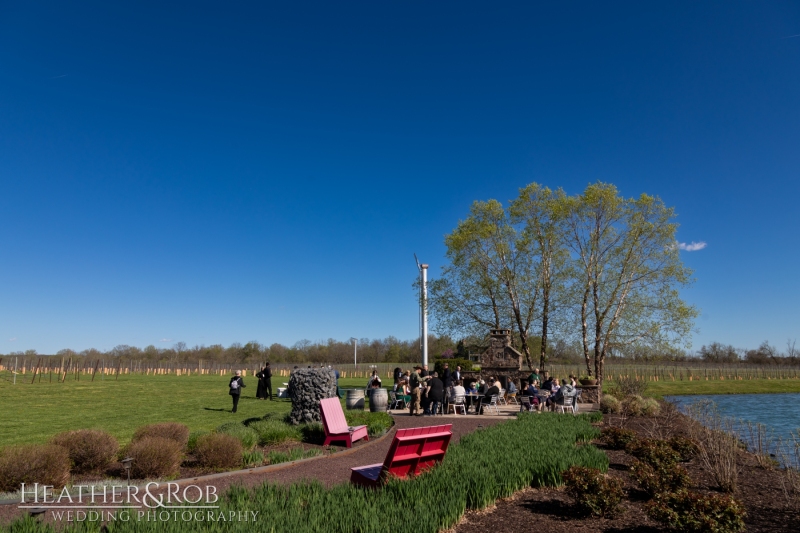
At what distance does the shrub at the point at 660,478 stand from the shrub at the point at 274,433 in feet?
20.3

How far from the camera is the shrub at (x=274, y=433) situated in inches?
396

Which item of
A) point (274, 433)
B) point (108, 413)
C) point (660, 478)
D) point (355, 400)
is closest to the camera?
point (660, 478)

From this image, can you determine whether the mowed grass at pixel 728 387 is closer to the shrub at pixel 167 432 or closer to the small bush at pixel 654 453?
the small bush at pixel 654 453

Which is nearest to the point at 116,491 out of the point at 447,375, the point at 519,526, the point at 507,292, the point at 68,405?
the point at 519,526

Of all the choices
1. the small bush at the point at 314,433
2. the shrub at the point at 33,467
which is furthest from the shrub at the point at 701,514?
the shrub at the point at 33,467

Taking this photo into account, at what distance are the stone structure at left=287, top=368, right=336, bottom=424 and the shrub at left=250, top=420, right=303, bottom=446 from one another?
97 cm

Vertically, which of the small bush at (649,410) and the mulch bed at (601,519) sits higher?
the mulch bed at (601,519)

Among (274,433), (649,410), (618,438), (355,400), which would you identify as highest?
(274,433)

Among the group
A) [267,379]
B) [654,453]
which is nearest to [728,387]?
[267,379]

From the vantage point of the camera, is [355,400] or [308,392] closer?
[308,392]

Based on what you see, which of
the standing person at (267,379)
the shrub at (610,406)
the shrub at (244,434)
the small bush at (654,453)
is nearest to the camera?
the small bush at (654,453)

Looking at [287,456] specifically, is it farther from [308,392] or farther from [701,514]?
[701,514]

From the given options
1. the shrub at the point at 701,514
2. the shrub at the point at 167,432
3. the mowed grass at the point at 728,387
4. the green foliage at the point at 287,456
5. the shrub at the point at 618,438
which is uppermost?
the shrub at the point at 167,432

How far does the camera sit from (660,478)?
6.94 m
